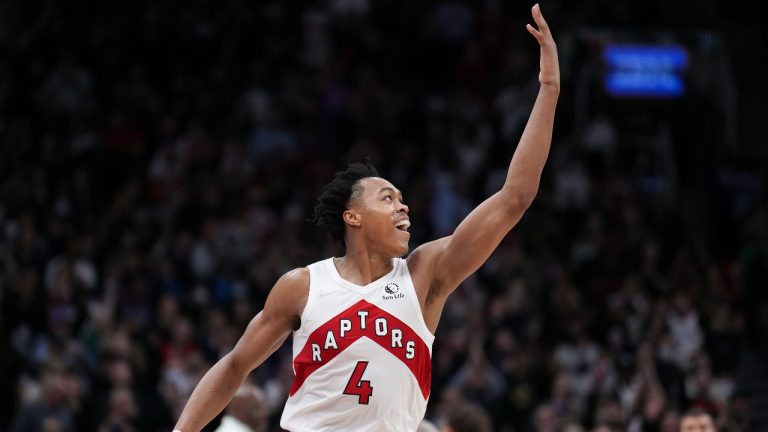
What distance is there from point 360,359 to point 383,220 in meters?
0.64

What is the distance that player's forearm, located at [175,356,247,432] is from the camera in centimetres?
585

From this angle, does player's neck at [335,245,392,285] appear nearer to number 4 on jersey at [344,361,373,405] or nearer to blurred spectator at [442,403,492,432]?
number 4 on jersey at [344,361,373,405]

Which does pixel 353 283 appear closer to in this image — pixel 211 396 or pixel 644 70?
pixel 211 396

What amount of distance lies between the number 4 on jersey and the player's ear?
0.66 m

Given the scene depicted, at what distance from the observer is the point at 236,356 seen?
588cm

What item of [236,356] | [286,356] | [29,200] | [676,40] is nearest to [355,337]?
[236,356]

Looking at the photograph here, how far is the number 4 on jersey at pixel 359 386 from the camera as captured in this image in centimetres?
556

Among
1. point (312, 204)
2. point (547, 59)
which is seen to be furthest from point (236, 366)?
point (312, 204)

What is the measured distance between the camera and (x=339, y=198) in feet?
19.6

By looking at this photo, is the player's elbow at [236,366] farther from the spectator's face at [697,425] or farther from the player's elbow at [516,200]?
the spectator's face at [697,425]

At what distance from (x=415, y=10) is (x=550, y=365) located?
7364 millimetres

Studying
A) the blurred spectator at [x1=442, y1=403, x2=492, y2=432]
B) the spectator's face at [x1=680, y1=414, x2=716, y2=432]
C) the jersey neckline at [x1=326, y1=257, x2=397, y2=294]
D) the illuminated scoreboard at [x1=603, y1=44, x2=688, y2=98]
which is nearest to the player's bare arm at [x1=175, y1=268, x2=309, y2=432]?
the jersey neckline at [x1=326, y1=257, x2=397, y2=294]

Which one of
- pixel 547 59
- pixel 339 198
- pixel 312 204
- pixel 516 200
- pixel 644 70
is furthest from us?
pixel 644 70

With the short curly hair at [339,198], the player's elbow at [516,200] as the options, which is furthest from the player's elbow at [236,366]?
the player's elbow at [516,200]
